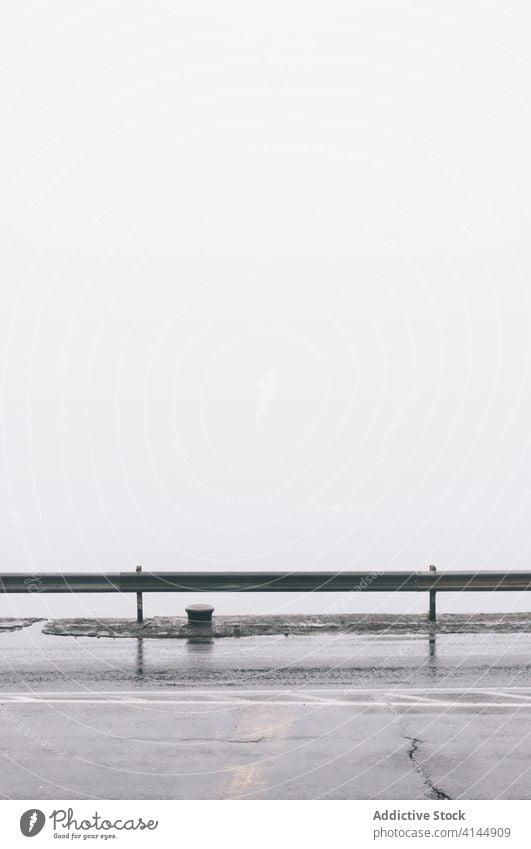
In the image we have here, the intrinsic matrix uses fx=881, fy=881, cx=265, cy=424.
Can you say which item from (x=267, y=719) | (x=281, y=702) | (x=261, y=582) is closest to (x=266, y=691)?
(x=281, y=702)

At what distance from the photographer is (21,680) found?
451 inches

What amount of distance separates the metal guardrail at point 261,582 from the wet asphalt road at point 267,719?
1.73 metres

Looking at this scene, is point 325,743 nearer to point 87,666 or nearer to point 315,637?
point 87,666

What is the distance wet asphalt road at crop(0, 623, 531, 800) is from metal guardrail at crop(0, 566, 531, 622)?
1.73 m

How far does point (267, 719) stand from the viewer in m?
9.38

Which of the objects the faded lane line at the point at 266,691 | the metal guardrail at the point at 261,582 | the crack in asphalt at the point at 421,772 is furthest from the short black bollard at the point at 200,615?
the crack in asphalt at the point at 421,772

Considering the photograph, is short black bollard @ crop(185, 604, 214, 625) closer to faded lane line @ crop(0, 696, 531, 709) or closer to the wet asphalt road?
the wet asphalt road

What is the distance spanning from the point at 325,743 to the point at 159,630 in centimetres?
719

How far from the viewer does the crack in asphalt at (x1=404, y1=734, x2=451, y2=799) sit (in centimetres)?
705

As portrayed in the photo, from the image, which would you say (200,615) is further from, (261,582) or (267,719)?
(267,719)

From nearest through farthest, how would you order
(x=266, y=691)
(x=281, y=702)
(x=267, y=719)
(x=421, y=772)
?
(x=421, y=772) < (x=267, y=719) < (x=281, y=702) < (x=266, y=691)

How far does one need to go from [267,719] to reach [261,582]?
648cm

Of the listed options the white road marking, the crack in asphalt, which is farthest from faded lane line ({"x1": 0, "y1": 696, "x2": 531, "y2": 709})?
the crack in asphalt
